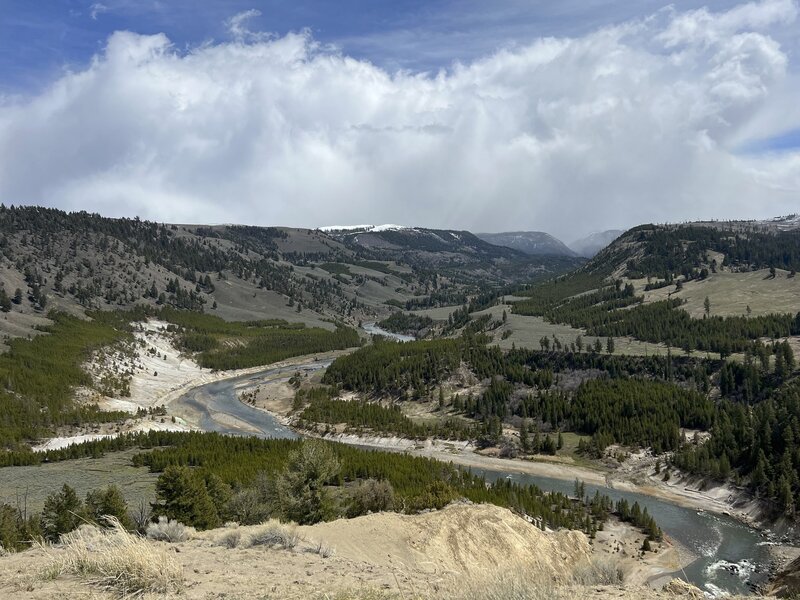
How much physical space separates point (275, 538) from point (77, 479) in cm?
5364

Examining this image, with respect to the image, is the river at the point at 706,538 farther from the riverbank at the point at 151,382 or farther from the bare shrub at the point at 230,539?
the bare shrub at the point at 230,539

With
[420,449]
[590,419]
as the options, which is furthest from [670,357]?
[420,449]

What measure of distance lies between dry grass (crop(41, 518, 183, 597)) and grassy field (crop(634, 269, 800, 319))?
168 metres

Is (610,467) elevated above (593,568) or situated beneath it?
situated beneath

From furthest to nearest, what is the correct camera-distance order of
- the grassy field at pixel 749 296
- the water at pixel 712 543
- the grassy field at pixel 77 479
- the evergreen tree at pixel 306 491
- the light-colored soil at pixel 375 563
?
the grassy field at pixel 749 296, the grassy field at pixel 77 479, the water at pixel 712 543, the evergreen tree at pixel 306 491, the light-colored soil at pixel 375 563

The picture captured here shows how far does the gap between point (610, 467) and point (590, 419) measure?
15.3m

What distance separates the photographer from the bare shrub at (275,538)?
23050 millimetres

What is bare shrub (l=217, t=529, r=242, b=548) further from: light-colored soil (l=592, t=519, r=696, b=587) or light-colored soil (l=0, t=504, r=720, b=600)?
light-colored soil (l=592, t=519, r=696, b=587)

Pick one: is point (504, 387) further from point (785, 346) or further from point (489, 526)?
point (489, 526)

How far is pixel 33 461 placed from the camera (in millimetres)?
74500

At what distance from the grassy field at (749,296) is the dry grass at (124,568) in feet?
553

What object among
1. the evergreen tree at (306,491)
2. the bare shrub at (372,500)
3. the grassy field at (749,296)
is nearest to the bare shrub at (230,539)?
the evergreen tree at (306,491)

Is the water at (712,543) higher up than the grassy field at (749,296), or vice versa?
the grassy field at (749,296)

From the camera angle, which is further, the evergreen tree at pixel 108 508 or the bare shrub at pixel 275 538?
the evergreen tree at pixel 108 508
